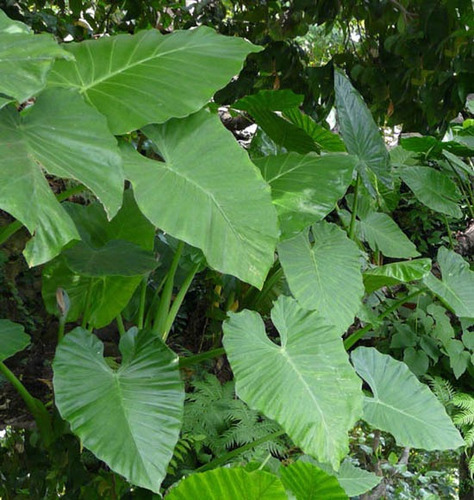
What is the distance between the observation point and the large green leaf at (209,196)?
117 cm

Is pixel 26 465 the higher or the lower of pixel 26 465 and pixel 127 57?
the lower

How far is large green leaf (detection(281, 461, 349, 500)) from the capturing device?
3.11ft

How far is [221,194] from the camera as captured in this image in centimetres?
125

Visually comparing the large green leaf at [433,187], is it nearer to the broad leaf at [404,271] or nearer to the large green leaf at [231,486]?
the broad leaf at [404,271]

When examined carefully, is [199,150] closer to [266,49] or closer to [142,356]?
[142,356]

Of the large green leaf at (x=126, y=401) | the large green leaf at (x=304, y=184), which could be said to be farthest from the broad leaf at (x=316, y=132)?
the large green leaf at (x=126, y=401)

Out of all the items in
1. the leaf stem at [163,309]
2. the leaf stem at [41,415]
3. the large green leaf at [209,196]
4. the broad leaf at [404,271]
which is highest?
the large green leaf at [209,196]

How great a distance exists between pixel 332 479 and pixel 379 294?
2.00 metres

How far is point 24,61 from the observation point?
1020 mm

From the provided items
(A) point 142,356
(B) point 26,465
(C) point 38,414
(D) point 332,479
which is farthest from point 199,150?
(B) point 26,465

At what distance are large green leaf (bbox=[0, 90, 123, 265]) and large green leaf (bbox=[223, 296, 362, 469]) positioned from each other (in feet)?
1.51

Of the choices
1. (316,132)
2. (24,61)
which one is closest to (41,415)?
(24,61)

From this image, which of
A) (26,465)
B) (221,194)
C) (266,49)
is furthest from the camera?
(266,49)

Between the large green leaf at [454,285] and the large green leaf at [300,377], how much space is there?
0.72 m
